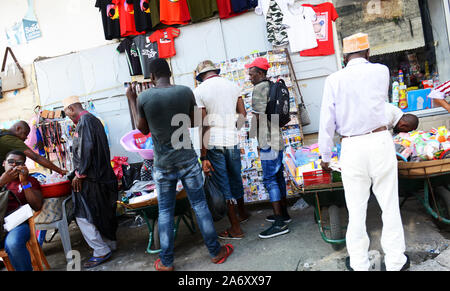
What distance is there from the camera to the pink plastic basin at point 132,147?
17.4 feet

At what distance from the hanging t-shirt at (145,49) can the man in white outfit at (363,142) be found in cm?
428

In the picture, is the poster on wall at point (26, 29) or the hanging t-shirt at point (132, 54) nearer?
the hanging t-shirt at point (132, 54)

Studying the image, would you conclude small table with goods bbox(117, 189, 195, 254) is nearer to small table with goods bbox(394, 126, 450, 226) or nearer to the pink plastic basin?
the pink plastic basin

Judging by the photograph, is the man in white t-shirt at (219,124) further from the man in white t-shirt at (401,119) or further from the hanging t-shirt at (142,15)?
the hanging t-shirt at (142,15)

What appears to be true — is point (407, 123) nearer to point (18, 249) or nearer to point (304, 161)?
point (304, 161)

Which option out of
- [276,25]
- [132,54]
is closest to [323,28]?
[276,25]

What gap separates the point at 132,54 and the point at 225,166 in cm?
349

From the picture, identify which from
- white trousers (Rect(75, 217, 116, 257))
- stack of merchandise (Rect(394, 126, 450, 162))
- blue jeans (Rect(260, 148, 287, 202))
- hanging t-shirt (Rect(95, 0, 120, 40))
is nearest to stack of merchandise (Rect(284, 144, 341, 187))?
blue jeans (Rect(260, 148, 287, 202))

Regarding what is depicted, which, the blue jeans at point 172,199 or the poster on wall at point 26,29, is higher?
the poster on wall at point 26,29

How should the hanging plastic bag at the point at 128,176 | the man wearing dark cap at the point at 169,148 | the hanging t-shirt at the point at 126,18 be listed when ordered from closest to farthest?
1. the man wearing dark cap at the point at 169,148
2. the hanging plastic bag at the point at 128,176
3. the hanging t-shirt at the point at 126,18

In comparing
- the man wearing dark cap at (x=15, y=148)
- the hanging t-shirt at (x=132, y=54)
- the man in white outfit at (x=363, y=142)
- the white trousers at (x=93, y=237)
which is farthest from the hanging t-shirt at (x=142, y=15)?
the man in white outfit at (x=363, y=142)

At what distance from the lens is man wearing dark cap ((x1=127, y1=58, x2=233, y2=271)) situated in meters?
3.48

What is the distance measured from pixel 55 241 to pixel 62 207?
156 cm

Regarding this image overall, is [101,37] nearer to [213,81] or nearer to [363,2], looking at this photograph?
[213,81]
